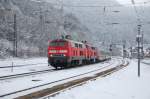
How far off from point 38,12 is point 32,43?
83.4 feet

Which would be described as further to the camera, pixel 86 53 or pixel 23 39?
pixel 23 39

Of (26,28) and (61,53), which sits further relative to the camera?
(26,28)

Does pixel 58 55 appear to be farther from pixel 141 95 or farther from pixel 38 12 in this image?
pixel 38 12

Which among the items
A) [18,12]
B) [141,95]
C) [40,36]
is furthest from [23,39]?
[141,95]

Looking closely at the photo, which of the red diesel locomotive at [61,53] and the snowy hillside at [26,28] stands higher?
the snowy hillside at [26,28]

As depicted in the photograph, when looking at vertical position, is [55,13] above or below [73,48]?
above

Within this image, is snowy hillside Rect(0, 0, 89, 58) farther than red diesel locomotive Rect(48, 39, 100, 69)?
Yes

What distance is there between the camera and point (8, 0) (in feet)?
305

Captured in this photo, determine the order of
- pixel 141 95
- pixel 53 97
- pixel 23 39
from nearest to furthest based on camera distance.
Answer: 1. pixel 53 97
2. pixel 141 95
3. pixel 23 39

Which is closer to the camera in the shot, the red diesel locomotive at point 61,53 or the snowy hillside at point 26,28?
the red diesel locomotive at point 61,53

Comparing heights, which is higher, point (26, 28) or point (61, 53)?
point (26, 28)

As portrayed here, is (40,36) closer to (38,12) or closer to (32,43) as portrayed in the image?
(32,43)

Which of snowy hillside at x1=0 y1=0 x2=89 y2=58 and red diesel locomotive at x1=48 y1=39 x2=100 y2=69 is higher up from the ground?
snowy hillside at x1=0 y1=0 x2=89 y2=58

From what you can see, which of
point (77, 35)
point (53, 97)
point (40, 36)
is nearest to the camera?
point (53, 97)
